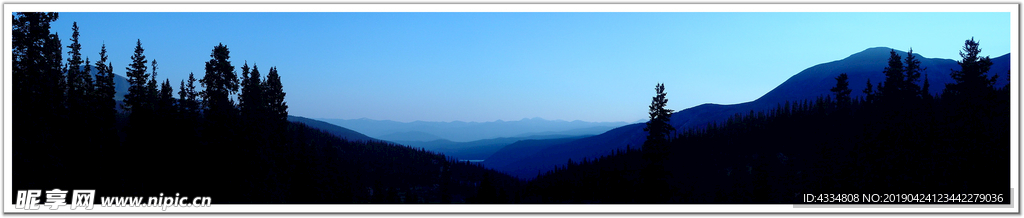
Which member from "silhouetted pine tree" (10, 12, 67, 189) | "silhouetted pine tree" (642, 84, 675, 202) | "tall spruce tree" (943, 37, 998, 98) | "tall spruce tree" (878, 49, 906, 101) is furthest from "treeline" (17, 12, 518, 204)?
"tall spruce tree" (878, 49, 906, 101)

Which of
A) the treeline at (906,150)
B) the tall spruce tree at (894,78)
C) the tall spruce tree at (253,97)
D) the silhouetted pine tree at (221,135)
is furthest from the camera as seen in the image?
the tall spruce tree at (894,78)

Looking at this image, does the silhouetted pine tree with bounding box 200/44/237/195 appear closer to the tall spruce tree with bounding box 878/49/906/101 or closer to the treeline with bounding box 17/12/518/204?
the treeline with bounding box 17/12/518/204

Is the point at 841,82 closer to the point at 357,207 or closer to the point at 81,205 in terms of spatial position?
→ the point at 357,207

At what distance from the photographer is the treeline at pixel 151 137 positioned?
23464 millimetres

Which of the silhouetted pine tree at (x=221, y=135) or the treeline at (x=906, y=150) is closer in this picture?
the treeline at (x=906, y=150)

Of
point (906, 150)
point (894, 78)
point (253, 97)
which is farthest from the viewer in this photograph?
point (894, 78)

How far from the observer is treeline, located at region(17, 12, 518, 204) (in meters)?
23.5

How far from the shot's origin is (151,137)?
111ft

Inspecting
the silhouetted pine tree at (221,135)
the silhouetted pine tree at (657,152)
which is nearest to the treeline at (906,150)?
the silhouetted pine tree at (657,152)

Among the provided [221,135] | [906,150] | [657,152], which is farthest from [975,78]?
[221,135]

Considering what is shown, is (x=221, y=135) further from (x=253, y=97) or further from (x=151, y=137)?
(x=253, y=97)

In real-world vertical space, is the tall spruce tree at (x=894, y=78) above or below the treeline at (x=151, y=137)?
above

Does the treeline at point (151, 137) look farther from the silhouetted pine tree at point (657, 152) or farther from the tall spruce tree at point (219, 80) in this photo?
the silhouetted pine tree at point (657, 152)
